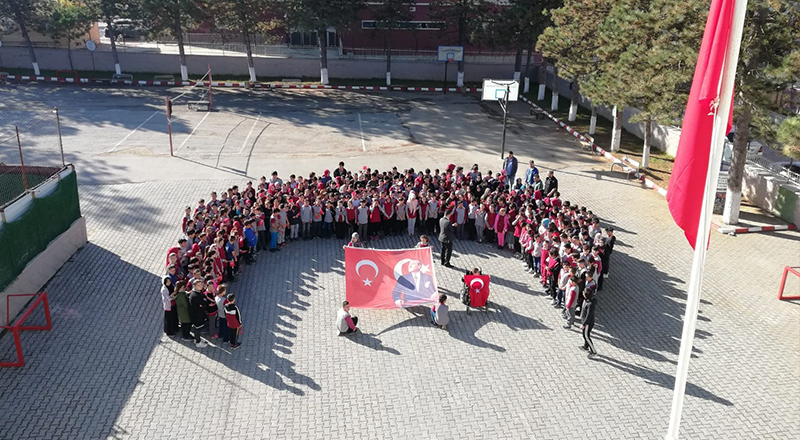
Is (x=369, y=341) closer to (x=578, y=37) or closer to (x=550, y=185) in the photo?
(x=550, y=185)

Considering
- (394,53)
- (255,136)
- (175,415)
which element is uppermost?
(394,53)

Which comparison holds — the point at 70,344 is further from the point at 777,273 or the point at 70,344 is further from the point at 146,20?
the point at 146,20

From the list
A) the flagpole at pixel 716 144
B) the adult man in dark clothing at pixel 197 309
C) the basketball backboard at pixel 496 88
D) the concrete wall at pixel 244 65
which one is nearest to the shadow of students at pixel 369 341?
the adult man in dark clothing at pixel 197 309

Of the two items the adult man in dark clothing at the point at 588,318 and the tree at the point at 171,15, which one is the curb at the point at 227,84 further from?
the adult man in dark clothing at the point at 588,318

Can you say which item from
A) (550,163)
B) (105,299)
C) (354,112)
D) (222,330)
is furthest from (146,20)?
(222,330)

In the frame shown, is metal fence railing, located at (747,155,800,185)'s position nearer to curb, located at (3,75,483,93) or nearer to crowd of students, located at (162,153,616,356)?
crowd of students, located at (162,153,616,356)

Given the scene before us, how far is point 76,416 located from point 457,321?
303 inches

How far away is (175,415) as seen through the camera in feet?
35.1

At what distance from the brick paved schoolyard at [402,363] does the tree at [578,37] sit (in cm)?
1292

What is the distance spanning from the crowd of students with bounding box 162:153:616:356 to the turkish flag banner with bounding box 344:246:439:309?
119 centimetres

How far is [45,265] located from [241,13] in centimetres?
2705

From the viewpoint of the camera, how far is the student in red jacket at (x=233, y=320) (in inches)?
482

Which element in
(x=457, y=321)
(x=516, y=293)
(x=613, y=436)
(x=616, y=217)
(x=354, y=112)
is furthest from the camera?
(x=354, y=112)

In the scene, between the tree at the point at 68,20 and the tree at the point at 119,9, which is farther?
the tree at the point at 68,20
